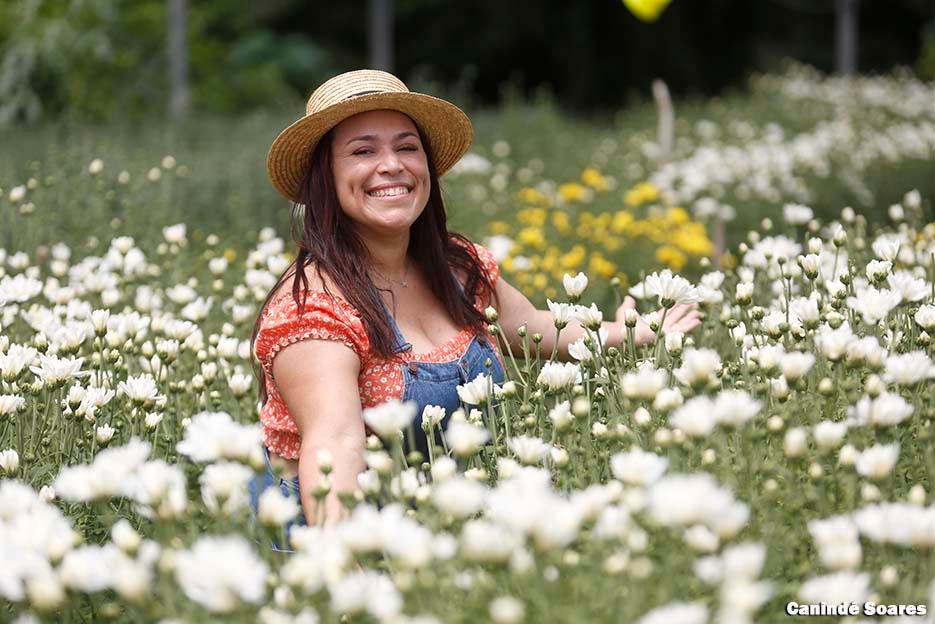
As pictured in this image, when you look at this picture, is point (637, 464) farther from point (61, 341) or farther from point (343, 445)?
point (61, 341)

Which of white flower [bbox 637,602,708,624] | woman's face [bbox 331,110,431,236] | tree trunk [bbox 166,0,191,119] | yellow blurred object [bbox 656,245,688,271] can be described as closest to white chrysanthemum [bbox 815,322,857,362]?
white flower [bbox 637,602,708,624]

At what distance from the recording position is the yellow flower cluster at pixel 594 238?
4895 mm

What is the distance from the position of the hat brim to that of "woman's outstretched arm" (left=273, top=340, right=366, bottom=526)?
60 centimetres

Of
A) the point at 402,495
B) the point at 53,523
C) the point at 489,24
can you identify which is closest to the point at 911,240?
the point at 402,495

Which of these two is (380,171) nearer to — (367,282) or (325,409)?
(367,282)

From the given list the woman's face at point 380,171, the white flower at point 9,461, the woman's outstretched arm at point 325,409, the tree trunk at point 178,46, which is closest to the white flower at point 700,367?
the woman's outstretched arm at point 325,409

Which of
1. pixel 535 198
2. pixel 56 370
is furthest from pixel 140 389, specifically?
pixel 535 198

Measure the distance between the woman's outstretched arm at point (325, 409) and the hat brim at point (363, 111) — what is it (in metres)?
0.60

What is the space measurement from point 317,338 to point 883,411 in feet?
4.12

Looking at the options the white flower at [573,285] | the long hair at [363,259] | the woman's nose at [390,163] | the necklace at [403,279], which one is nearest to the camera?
the white flower at [573,285]

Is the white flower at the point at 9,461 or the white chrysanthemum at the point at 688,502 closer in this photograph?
the white chrysanthemum at the point at 688,502

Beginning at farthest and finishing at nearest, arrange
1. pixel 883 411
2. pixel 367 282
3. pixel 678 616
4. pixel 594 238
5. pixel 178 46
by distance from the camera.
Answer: pixel 178 46 < pixel 594 238 < pixel 367 282 < pixel 883 411 < pixel 678 616

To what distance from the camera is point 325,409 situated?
2.39 m

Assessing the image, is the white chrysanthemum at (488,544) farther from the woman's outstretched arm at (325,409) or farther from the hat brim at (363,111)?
the hat brim at (363,111)
